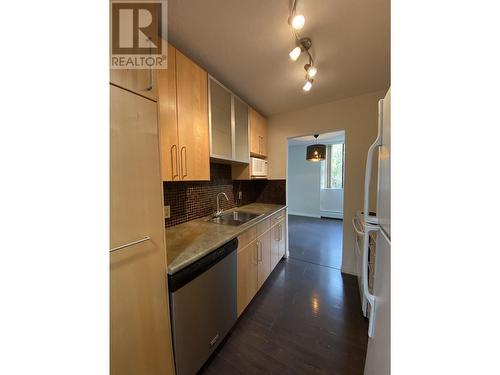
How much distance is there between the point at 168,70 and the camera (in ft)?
3.93

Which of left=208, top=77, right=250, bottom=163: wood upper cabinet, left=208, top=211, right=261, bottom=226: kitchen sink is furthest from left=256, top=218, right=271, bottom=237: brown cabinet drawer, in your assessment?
left=208, top=77, right=250, bottom=163: wood upper cabinet

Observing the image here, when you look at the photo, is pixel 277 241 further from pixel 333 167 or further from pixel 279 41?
pixel 333 167

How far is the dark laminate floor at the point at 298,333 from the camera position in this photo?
3.92ft

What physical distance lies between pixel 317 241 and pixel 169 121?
352 cm

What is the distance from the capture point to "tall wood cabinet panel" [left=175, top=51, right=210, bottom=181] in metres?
1.30

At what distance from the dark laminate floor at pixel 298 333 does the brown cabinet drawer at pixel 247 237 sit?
711 millimetres

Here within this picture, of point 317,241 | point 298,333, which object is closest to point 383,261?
point 298,333

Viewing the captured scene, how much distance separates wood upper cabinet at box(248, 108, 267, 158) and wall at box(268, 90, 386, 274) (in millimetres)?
388

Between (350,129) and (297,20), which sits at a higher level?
(297,20)

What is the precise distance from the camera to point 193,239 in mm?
1330
